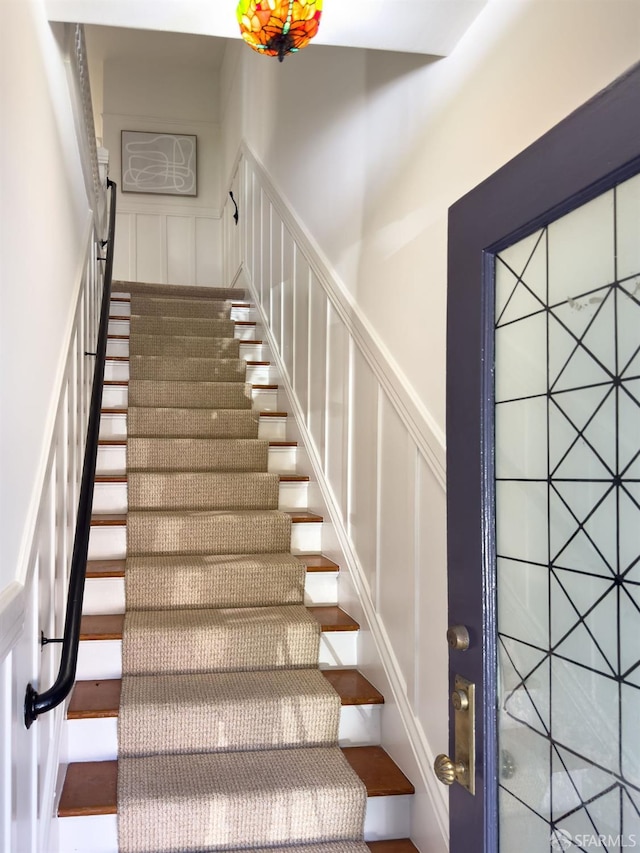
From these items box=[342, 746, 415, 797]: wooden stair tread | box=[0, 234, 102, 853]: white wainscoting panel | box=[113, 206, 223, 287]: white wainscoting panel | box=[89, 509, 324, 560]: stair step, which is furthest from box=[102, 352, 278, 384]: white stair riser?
box=[113, 206, 223, 287]: white wainscoting panel

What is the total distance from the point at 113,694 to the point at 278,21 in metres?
1.92

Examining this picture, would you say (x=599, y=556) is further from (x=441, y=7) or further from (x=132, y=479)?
(x=132, y=479)

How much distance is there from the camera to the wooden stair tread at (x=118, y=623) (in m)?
2.39

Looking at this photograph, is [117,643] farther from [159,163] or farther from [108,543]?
[159,163]

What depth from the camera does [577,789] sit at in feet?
3.73

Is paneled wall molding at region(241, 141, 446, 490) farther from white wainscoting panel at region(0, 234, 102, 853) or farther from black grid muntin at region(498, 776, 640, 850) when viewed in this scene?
white wainscoting panel at region(0, 234, 102, 853)

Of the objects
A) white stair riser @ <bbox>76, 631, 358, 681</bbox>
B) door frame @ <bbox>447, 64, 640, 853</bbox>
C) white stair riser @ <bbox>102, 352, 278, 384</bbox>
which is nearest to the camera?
door frame @ <bbox>447, 64, 640, 853</bbox>

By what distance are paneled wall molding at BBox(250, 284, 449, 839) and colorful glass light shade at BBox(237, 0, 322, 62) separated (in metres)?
1.67

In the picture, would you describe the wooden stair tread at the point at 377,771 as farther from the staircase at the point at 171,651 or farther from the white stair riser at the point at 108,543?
the white stair riser at the point at 108,543

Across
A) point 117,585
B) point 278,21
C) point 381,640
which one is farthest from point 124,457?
point 278,21

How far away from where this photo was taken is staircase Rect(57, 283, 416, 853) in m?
2.02

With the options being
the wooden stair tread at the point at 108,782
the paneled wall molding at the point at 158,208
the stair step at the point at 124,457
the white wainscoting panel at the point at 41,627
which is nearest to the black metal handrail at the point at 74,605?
the white wainscoting panel at the point at 41,627

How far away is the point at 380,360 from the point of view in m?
2.41

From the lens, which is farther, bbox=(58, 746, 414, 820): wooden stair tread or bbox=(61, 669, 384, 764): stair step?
bbox=(61, 669, 384, 764): stair step
